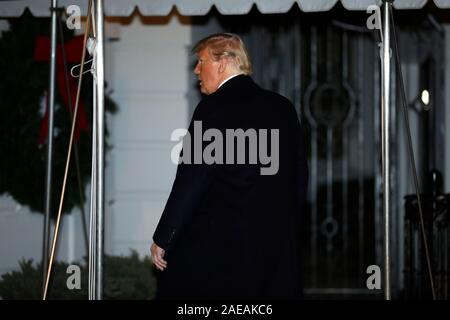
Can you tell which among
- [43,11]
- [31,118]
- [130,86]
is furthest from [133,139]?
[43,11]

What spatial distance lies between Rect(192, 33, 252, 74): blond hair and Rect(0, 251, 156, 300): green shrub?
2377 millimetres

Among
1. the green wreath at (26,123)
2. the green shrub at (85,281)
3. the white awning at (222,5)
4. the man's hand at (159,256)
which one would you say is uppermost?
the white awning at (222,5)

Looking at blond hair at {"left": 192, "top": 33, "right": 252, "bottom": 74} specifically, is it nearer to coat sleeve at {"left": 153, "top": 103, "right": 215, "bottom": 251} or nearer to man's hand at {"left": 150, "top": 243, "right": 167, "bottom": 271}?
coat sleeve at {"left": 153, "top": 103, "right": 215, "bottom": 251}

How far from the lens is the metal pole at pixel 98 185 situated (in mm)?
4785

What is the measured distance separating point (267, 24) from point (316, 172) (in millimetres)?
1610

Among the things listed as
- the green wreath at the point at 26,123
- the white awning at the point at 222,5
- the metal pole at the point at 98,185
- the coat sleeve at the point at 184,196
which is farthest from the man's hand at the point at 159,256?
the green wreath at the point at 26,123

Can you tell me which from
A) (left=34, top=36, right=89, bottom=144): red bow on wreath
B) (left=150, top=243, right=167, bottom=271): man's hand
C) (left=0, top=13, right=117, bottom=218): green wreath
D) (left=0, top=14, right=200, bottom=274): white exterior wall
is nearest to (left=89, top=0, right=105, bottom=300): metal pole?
(left=150, top=243, right=167, bottom=271): man's hand

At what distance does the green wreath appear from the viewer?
7082mm

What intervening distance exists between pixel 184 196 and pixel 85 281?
273cm

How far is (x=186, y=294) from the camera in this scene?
15.2 ft

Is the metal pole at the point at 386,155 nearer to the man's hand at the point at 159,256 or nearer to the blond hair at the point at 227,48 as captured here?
the blond hair at the point at 227,48

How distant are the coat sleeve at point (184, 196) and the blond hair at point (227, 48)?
0.37 m

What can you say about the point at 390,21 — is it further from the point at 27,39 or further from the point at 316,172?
the point at 316,172

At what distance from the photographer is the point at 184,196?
177 inches
